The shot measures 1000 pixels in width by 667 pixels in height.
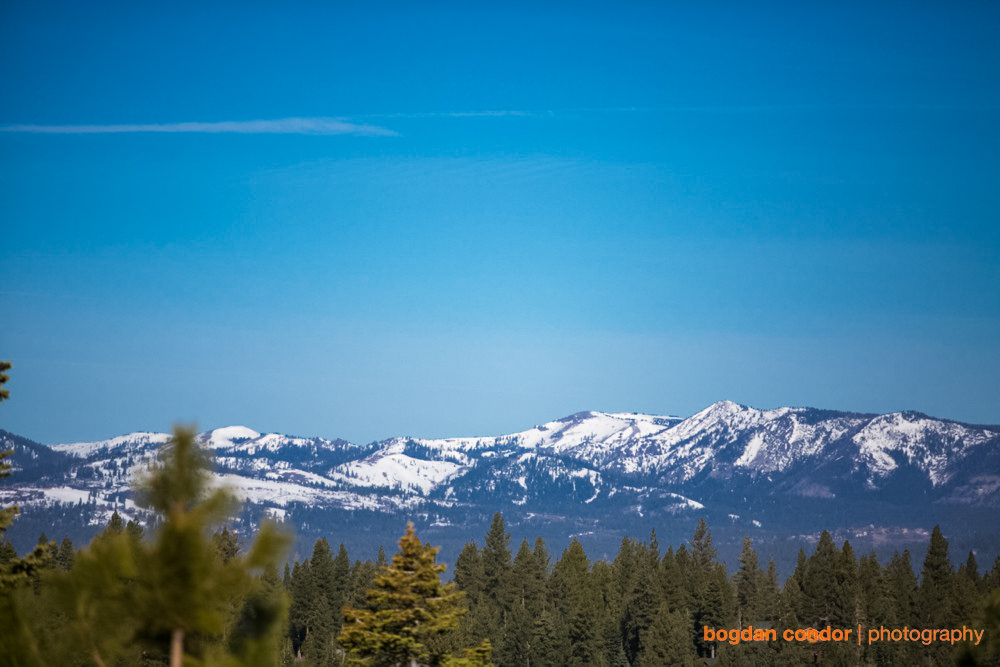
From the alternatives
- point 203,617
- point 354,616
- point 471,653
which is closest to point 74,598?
point 203,617

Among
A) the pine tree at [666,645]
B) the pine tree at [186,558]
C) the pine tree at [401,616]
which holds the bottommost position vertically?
the pine tree at [666,645]

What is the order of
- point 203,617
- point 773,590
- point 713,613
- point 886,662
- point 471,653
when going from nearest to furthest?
point 203,617
point 471,653
point 886,662
point 713,613
point 773,590

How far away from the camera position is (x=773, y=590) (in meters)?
163

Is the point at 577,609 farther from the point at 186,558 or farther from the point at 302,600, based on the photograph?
the point at 186,558

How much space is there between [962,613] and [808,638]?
16988 millimetres

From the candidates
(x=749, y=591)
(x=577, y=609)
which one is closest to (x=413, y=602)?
(x=577, y=609)

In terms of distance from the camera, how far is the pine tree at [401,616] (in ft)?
119

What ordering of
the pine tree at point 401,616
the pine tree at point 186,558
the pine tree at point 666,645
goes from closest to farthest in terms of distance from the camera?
the pine tree at point 186,558 < the pine tree at point 401,616 < the pine tree at point 666,645

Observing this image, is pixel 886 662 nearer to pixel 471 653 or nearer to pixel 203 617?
pixel 471 653

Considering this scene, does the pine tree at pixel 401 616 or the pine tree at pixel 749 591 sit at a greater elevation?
the pine tree at pixel 401 616

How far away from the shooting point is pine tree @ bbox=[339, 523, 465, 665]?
3631cm

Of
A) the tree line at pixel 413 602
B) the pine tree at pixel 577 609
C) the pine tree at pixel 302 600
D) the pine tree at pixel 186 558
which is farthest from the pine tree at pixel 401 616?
the pine tree at pixel 302 600

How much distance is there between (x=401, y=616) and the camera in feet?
119

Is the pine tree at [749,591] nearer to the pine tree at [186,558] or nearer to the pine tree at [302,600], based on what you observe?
the pine tree at [302,600]
